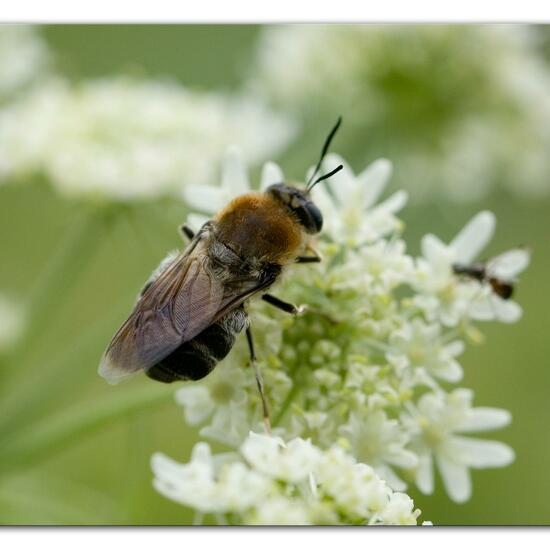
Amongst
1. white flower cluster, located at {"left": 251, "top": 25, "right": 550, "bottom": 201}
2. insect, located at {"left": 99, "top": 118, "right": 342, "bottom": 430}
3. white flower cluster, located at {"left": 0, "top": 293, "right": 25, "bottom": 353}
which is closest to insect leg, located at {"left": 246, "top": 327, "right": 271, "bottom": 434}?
insect, located at {"left": 99, "top": 118, "right": 342, "bottom": 430}

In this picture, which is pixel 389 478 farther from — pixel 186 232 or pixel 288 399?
pixel 186 232

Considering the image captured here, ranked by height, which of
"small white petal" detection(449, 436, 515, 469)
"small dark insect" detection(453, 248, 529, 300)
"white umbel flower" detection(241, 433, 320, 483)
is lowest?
"small white petal" detection(449, 436, 515, 469)

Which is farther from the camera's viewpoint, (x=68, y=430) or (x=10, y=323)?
(x=10, y=323)

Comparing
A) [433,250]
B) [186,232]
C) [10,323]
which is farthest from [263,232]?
[10,323]

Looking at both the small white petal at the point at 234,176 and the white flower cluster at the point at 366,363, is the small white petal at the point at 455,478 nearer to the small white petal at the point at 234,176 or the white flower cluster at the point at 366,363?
the white flower cluster at the point at 366,363

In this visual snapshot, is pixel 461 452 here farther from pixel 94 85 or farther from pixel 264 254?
pixel 94 85

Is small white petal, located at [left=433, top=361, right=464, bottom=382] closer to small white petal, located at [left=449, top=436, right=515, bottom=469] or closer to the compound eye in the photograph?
small white petal, located at [left=449, top=436, right=515, bottom=469]
